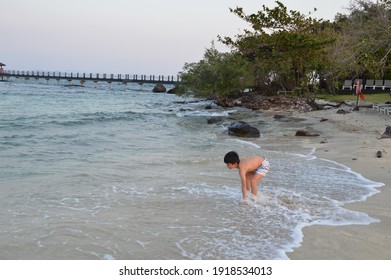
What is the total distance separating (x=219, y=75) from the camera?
36.8 meters

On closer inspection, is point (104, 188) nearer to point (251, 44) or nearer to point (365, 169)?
point (365, 169)

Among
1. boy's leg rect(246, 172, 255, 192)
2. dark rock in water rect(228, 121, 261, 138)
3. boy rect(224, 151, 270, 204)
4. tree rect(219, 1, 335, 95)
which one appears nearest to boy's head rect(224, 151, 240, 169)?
boy rect(224, 151, 270, 204)

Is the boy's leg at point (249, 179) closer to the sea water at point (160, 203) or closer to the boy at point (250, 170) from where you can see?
the boy at point (250, 170)

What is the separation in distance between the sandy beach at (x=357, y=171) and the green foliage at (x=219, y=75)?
15.1m

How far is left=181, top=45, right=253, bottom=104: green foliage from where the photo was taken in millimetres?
36750

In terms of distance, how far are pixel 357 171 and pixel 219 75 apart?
2746cm

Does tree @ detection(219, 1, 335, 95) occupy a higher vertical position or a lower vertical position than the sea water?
higher

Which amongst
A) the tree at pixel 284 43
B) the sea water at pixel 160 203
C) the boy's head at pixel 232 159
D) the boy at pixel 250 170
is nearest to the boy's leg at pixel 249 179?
the boy at pixel 250 170

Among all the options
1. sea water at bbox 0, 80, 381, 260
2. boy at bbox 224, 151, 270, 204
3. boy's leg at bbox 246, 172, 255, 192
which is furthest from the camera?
boy's leg at bbox 246, 172, 255, 192

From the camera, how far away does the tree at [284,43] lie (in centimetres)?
3341

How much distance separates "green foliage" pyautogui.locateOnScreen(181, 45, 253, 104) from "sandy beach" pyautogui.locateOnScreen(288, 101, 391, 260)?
49.6ft

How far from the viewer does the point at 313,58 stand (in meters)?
34.3

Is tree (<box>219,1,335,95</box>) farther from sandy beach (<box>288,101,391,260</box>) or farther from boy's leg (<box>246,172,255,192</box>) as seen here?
boy's leg (<box>246,172,255,192</box>)
